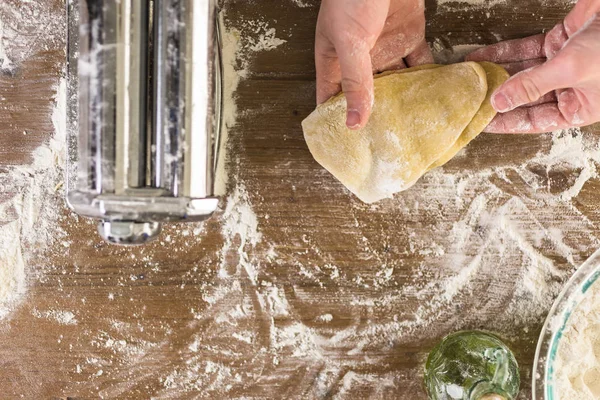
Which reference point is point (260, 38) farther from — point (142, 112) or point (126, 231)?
point (126, 231)

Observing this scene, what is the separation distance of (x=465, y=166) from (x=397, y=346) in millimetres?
359

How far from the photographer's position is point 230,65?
2.97 ft

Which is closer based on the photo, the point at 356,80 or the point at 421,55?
the point at 356,80

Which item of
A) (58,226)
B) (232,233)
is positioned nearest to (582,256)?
(232,233)

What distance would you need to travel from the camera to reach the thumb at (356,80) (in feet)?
2.43

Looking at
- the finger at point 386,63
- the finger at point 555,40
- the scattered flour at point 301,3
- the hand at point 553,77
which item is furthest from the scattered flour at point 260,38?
the finger at point 555,40

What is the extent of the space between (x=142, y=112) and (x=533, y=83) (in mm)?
582

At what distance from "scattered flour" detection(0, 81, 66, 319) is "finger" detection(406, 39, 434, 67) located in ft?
2.20

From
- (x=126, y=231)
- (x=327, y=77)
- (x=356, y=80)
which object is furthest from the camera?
(x=327, y=77)

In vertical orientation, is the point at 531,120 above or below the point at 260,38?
below

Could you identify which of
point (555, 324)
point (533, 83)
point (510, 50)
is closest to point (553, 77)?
point (533, 83)

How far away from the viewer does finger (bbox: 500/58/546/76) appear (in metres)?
0.89

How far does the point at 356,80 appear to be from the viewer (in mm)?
742

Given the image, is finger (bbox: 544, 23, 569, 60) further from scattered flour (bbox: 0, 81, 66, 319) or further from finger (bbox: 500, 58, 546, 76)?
scattered flour (bbox: 0, 81, 66, 319)
